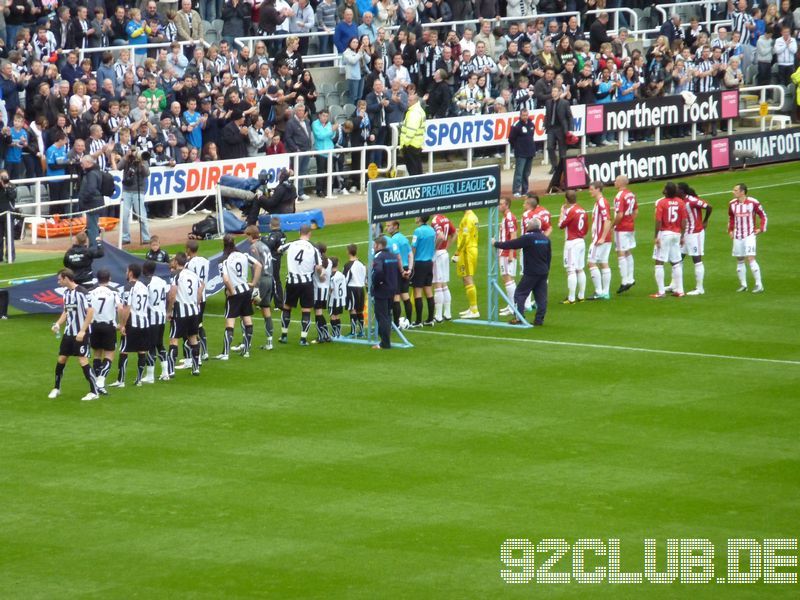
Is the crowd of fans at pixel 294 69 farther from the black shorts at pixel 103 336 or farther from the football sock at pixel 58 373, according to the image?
the black shorts at pixel 103 336

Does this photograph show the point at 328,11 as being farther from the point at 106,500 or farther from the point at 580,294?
the point at 106,500

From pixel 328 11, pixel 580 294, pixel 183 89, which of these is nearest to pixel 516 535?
pixel 580 294

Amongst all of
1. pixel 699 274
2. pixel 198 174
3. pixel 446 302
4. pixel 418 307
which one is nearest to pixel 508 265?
pixel 446 302

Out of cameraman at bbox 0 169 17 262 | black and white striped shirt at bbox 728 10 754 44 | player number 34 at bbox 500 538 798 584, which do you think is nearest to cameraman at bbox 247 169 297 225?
cameraman at bbox 0 169 17 262

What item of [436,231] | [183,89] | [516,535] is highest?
[183,89]

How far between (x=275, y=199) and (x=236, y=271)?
9328mm

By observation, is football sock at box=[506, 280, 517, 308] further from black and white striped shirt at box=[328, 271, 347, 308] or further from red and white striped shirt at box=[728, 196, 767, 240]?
red and white striped shirt at box=[728, 196, 767, 240]

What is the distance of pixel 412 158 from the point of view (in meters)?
39.1

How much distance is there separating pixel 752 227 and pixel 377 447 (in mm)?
11785

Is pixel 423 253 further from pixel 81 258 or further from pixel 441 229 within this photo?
pixel 81 258

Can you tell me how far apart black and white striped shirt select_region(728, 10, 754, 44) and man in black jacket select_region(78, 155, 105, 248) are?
25957mm

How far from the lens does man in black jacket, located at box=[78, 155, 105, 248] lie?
1291 inches

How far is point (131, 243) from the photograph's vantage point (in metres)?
34.3

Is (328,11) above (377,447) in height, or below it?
above
